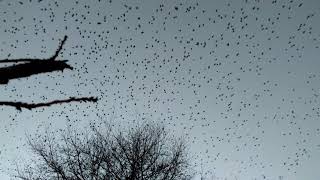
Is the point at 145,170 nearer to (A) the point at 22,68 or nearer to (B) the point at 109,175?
(B) the point at 109,175

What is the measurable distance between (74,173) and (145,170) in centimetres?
378

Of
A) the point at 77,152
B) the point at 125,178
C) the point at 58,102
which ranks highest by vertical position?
the point at 77,152

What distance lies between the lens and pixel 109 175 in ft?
62.7

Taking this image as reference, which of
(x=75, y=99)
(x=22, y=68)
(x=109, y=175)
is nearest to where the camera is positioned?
(x=22, y=68)

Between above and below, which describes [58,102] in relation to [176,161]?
below

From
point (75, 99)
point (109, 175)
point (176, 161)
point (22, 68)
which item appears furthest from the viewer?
point (176, 161)

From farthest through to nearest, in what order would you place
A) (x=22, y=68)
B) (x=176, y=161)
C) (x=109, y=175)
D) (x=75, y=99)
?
(x=176, y=161), (x=109, y=175), (x=75, y=99), (x=22, y=68)

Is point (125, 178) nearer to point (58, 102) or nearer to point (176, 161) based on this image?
point (176, 161)

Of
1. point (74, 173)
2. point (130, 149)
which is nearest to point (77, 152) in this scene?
point (74, 173)

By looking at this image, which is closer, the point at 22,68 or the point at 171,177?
the point at 22,68

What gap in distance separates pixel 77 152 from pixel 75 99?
19.6 meters

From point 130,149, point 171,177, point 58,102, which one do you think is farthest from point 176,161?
point 58,102

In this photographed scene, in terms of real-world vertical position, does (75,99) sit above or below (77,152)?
below

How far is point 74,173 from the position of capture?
1930 centimetres
